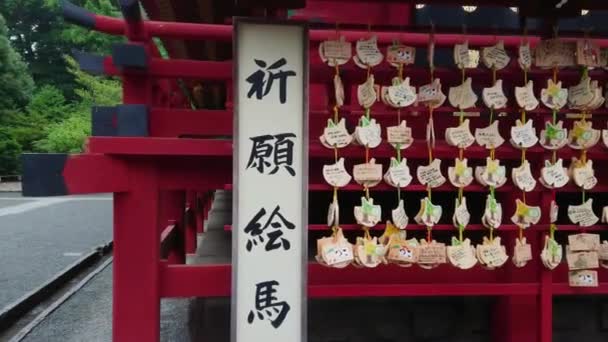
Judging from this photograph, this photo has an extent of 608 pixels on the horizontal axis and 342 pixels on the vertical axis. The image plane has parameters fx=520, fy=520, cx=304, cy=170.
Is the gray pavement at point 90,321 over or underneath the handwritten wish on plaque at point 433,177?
underneath

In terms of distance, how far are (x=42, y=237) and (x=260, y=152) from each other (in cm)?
910

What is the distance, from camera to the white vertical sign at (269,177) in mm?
2324

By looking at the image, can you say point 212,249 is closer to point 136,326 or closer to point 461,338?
point 136,326

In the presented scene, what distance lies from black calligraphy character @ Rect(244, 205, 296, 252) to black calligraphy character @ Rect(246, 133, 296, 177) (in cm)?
19

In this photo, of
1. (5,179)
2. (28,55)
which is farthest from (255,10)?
(28,55)

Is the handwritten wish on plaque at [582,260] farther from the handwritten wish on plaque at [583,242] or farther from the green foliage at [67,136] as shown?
the green foliage at [67,136]

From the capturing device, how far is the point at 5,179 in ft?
80.5

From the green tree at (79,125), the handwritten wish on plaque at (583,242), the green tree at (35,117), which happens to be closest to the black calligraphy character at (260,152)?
the handwritten wish on plaque at (583,242)

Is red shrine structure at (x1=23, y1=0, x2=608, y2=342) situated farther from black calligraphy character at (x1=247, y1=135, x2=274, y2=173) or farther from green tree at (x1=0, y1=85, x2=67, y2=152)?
green tree at (x1=0, y1=85, x2=67, y2=152)

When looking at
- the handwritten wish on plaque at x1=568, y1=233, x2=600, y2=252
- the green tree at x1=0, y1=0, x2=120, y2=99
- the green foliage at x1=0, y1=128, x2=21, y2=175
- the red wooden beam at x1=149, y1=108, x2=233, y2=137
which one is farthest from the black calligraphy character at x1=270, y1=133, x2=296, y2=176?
the green tree at x1=0, y1=0, x2=120, y2=99

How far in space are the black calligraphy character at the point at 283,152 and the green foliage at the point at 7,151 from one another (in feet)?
83.5

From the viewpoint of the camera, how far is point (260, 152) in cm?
234

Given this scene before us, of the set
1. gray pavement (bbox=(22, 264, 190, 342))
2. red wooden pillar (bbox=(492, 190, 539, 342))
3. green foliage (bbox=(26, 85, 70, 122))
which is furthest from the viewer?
green foliage (bbox=(26, 85, 70, 122))

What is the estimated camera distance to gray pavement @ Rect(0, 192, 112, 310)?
6780 millimetres
